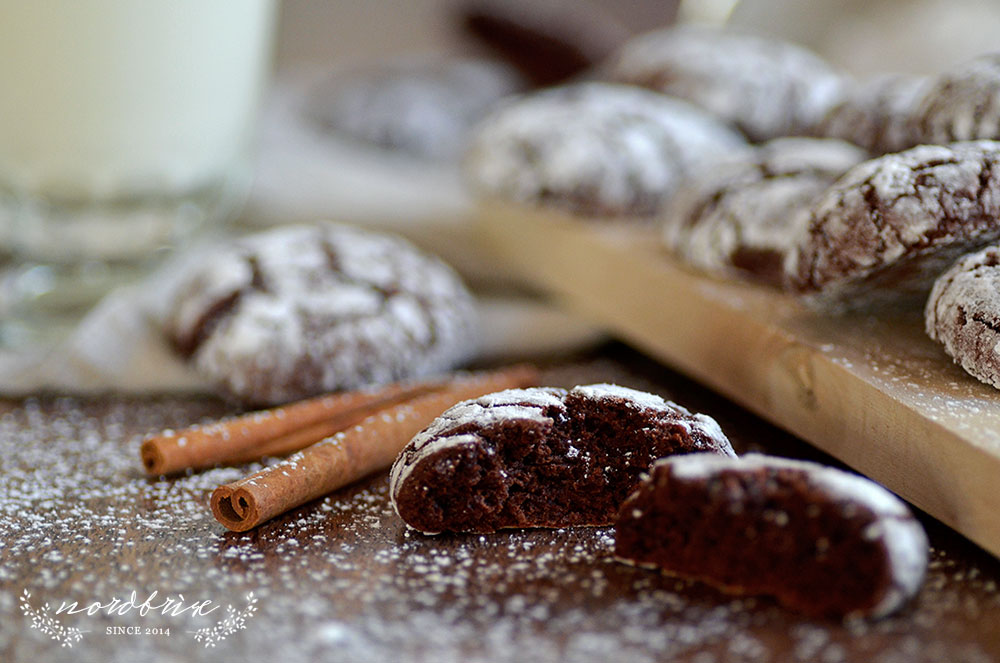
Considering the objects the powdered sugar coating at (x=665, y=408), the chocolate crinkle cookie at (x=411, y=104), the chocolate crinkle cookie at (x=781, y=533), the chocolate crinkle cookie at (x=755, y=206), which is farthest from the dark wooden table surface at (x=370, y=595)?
the chocolate crinkle cookie at (x=411, y=104)

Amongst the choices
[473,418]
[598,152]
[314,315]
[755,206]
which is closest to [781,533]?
[473,418]

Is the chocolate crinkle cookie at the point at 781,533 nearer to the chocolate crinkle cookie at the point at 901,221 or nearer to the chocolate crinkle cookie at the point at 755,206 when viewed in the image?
the chocolate crinkle cookie at the point at 901,221

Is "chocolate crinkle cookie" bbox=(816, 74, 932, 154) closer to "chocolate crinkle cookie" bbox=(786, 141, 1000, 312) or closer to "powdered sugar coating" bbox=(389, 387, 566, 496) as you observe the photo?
"chocolate crinkle cookie" bbox=(786, 141, 1000, 312)

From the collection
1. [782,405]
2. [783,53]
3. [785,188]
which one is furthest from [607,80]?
[782,405]

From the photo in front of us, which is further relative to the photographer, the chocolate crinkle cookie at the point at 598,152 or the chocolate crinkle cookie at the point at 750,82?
the chocolate crinkle cookie at the point at 750,82

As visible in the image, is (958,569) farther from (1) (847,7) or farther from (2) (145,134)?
(1) (847,7)

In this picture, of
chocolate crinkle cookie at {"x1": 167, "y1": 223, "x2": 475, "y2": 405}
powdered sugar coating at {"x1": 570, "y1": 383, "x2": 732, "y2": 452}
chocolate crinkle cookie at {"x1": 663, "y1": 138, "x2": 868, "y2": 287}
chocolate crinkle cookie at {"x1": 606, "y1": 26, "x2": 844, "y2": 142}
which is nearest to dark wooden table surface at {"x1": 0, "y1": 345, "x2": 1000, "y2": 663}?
powdered sugar coating at {"x1": 570, "y1": 383, "x2": 732, "y2": 452}
